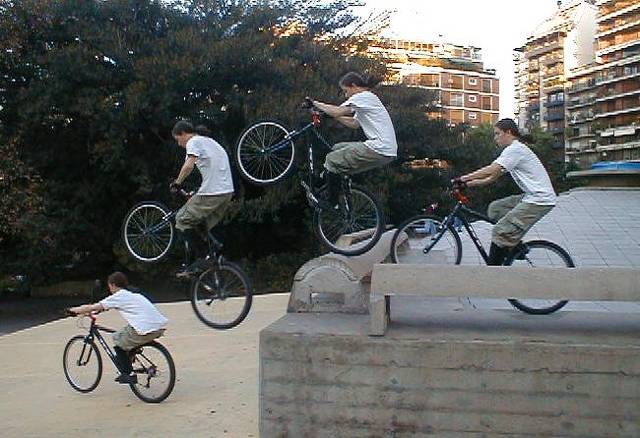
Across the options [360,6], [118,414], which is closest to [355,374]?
[118,414]

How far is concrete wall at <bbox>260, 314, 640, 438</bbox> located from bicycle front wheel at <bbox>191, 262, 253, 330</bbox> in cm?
134

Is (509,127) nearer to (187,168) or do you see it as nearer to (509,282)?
(509,282)

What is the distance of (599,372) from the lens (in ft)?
18.8

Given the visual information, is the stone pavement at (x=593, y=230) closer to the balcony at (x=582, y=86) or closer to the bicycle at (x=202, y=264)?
the bicycle at (x=202, y=264)

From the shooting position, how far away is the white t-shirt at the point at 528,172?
22.6ft

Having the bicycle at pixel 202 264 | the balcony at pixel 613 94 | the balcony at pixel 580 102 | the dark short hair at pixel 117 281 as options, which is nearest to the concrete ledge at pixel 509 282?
the bicycle at pixel 202 264

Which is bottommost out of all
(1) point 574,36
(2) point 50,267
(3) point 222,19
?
(2) point 50,267

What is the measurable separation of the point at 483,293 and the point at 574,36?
101m

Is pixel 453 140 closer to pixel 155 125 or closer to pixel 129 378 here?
pixel 155 125

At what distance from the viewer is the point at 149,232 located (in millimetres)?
7891

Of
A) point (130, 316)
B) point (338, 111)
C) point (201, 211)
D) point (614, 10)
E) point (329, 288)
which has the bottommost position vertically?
point (130, 316)

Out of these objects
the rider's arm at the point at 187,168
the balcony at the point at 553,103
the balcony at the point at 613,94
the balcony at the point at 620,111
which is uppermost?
the balcony at the point at 553,103

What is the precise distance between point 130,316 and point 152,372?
0.73m

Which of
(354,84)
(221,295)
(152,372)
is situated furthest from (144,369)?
(354,84)
